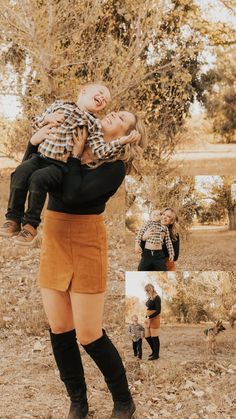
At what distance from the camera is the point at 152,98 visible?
4.71m

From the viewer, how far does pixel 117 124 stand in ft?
9.24

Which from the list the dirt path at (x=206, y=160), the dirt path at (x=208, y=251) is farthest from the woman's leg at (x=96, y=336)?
the dirt path at (x=206, y=160)

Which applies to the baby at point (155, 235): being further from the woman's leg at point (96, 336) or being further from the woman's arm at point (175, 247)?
the woman's leg at point (96, 336)

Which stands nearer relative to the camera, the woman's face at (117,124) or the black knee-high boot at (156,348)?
the woman's face at (117,124)

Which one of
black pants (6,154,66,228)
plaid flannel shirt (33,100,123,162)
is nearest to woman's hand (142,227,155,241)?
plaid flannel shirt (33,100,123,162)

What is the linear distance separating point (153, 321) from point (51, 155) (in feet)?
6.20

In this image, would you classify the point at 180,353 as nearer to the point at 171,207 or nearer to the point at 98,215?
the point at 171,207

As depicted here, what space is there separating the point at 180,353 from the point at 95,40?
212cm

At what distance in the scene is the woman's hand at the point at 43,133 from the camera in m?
2.64

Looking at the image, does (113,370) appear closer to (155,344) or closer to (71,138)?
(71,138)

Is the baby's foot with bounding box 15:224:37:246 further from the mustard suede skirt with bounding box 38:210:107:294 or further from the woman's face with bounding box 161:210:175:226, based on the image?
the woman's face with bounding box 161:210:175:226

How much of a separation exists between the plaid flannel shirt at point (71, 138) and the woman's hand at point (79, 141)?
14 millimetres

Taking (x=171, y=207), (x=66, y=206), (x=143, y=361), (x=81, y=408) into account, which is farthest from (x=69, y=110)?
(x=143, y=361)

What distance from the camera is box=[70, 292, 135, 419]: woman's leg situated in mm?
2828
